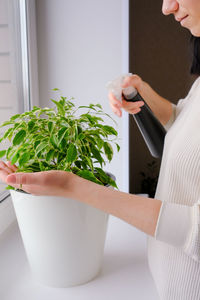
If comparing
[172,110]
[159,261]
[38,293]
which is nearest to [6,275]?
[38,293]

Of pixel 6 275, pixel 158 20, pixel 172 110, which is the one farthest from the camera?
pixel 158 20

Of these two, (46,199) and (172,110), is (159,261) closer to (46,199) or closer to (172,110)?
(46,199)

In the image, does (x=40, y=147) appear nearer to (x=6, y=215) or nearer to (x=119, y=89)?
(x=119, y=89)

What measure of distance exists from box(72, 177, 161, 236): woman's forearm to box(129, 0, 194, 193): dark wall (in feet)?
7.19

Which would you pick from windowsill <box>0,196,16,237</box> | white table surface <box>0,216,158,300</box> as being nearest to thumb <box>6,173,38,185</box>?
white table surface <box>0,216,158,300</box>

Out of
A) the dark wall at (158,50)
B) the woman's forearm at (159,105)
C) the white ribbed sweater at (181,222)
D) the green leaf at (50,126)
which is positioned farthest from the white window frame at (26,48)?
the dark wall at (158,50)

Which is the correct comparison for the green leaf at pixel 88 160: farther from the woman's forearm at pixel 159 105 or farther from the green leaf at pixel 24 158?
the woman's forearm at pixel 159 105

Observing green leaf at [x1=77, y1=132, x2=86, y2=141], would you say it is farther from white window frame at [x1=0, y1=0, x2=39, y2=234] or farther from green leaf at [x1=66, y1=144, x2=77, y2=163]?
white window frame at [x1=0, y1=0, x2=39, y2=234]

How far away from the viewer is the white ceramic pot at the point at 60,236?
0.76 m

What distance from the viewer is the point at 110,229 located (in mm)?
1193

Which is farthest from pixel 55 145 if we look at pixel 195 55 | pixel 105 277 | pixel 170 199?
pixel 195 55

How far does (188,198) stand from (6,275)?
0.52 meters

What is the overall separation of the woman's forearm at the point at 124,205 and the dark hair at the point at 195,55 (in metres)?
0.70

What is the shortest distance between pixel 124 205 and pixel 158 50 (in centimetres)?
246
